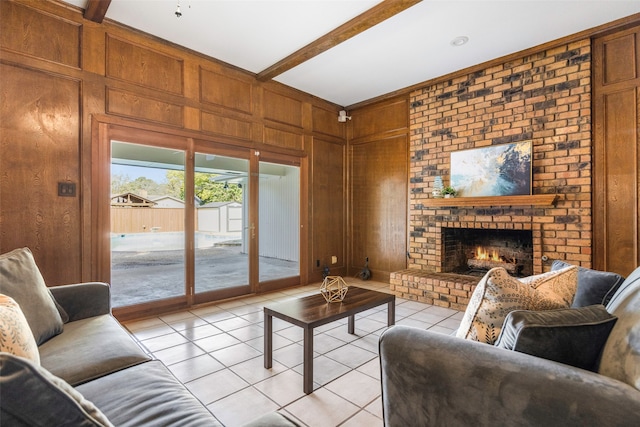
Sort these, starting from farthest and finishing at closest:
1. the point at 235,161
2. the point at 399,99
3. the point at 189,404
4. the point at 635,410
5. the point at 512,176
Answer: the point at 399,99, the point at 235,161, the point at 512,176, the point at 189,404, the point at 635,410

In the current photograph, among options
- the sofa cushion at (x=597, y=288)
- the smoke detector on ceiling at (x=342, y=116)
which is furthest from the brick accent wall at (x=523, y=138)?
the sofa cushion at (x=597, y=288)

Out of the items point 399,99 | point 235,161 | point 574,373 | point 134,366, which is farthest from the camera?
point 399,99

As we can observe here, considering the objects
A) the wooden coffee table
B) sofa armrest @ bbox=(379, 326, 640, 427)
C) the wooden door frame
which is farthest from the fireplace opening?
sofa armrest @ bbox=(379, 326, 640, 427)

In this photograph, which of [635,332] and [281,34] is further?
[281,34]

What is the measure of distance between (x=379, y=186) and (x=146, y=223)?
3443mm

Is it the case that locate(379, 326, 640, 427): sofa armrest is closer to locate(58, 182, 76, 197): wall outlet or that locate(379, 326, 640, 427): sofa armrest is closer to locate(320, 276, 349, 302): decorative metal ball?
locate(320, 276, 349, 302): decorative metal ball

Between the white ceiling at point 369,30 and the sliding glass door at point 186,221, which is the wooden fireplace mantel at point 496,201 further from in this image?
the sliding glass door at point 186,221

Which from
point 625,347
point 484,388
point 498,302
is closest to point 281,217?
point 498,302

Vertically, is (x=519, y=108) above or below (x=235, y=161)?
above

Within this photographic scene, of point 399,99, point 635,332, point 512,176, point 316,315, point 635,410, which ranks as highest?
point 399,99

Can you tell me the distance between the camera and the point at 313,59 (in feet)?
12.8

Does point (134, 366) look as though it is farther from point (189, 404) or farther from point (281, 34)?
point (281, 34)

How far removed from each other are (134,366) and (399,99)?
4.79 m

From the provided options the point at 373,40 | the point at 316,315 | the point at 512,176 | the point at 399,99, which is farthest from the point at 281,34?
the point at 512,176
